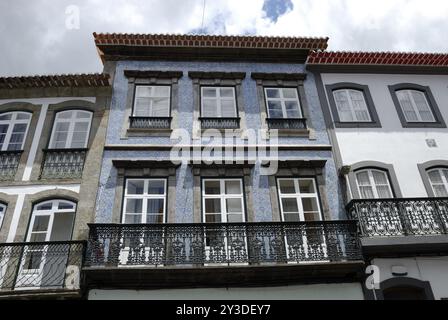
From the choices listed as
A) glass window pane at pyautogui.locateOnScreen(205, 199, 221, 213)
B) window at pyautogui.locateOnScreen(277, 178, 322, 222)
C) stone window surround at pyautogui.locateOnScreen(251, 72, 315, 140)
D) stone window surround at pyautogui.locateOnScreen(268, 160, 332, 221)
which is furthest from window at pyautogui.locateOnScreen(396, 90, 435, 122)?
glass window pane at pyautogui.locateOnScreen(205, 199, 221, 213)

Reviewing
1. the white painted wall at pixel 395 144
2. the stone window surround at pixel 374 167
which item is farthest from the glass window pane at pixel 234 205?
the white painted wall at pixel 395 144

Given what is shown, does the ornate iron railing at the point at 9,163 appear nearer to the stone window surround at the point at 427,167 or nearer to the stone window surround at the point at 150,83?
the stone window surround at the point at 150,83

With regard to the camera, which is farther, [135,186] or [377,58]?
[377,58]

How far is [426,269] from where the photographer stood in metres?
8.71

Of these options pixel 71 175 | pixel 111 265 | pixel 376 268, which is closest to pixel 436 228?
pixel 376 268

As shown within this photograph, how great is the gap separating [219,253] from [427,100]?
8.50 m

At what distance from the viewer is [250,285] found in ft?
27.4

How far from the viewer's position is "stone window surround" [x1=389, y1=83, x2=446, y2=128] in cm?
1111

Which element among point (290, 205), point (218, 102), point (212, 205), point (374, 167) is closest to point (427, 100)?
point (374, 167)

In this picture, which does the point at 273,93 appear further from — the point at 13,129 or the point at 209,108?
the point at 13,129

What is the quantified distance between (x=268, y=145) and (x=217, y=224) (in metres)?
2.96

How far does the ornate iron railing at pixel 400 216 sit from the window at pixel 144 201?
4.81 m

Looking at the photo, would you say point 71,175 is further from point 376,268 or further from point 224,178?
point 376,268

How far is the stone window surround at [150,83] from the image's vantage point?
10.5 meters
